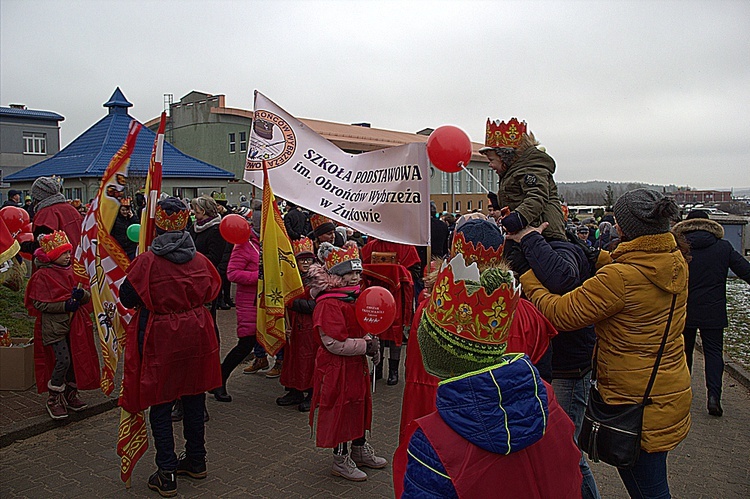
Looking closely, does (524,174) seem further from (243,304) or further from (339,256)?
(243,304)

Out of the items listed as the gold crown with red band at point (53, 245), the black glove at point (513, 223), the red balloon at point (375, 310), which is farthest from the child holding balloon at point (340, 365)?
the gold crown with red band at point (53, 245)

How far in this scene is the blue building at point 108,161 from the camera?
1930cm

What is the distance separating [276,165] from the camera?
21.2 feet

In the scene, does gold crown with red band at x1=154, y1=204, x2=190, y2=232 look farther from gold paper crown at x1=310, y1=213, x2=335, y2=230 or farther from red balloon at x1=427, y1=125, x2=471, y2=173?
gold paper crown at x1=310, y1=213, x2=335, y2=230

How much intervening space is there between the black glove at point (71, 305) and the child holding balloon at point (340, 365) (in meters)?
2.71

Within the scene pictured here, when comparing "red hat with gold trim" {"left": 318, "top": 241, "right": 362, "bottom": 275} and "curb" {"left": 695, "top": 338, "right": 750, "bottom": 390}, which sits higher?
"red hat with gold trim" {"left": 318, "top": 241, "right": 362, "bottom": 275}

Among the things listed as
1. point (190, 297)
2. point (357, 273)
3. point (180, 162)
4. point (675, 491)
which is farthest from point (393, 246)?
point (180, 162)

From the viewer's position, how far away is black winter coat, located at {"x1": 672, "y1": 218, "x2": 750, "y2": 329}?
21.2 ft

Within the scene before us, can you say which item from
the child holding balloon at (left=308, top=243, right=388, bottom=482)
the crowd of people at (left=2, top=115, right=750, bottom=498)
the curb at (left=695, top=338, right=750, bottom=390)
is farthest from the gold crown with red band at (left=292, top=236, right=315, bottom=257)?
the curb at (left=695, top=338, right=750, bottom=390)

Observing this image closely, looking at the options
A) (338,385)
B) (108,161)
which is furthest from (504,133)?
(108,161)

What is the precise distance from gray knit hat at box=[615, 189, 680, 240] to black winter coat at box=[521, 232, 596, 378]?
1.26 feet

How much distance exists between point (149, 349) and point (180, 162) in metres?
19.1

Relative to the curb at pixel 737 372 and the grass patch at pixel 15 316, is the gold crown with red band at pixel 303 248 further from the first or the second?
the curb at pixel 737 372

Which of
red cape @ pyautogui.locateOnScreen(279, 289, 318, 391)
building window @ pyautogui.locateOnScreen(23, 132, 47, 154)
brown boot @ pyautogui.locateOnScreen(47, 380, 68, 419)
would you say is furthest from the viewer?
building window @ pyautogui.locateOnScreen(23, 132, 47, 154)
